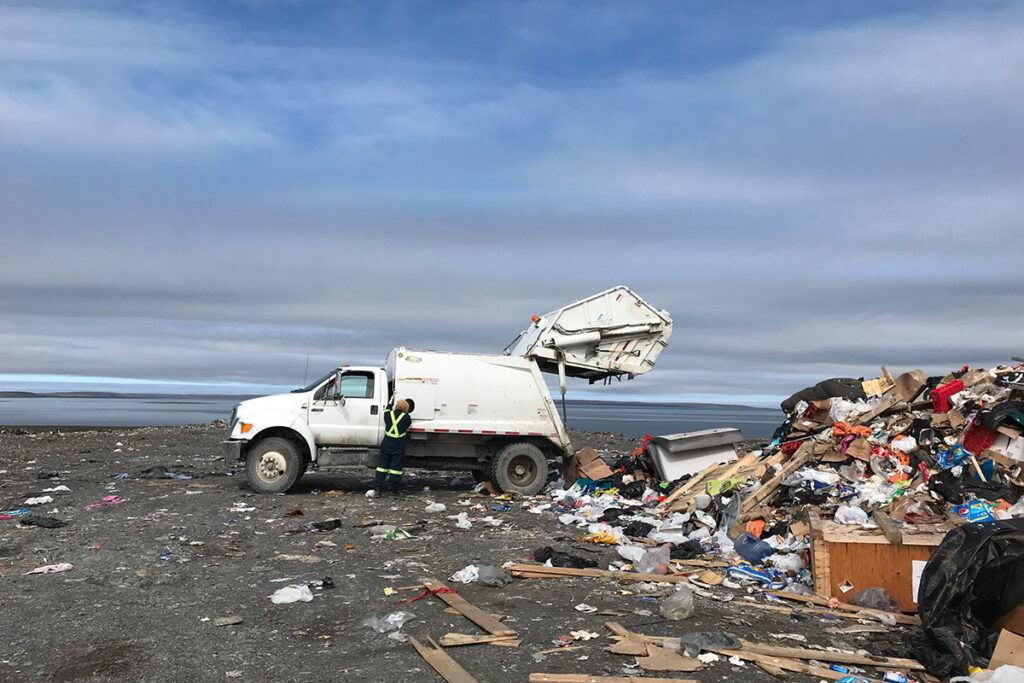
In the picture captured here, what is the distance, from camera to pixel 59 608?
6.00 meters

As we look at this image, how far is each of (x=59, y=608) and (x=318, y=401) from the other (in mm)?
6001

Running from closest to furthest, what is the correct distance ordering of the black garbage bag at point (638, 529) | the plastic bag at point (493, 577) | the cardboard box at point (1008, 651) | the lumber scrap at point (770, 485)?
the cardboard box at point (1008, 651) → the plastic bag at point (493, 577) → the lumber scrap at point (770, 485) → the black garbage bag at point (638, 529)

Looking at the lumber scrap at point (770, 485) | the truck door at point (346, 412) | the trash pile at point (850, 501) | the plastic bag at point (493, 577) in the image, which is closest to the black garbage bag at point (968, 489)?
the trash pile at point (850, 501)

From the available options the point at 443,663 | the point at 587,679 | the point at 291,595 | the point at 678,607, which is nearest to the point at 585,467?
the point at 678,607

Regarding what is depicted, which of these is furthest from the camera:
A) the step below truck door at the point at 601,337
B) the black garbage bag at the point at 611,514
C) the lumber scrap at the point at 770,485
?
the step below truck door at the point at 601,337

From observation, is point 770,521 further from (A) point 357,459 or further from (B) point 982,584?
(A) point 357,459

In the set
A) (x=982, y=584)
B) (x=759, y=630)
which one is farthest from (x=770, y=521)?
(x=982, y=584)

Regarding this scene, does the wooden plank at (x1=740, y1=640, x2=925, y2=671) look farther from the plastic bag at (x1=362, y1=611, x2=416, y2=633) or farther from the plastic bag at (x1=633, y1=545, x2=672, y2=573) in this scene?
the plastic bag at (x1=362, y1=611, x2=416, y2=633)

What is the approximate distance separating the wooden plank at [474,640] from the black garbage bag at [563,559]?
88.9 inches

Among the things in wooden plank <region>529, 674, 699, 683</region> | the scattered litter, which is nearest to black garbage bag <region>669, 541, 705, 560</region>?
wooden plank <region>529, 674, 699, 683</region>

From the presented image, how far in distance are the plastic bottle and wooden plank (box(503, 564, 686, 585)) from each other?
3.16ft

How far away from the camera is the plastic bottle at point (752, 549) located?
7781mm

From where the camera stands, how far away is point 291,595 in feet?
20.9

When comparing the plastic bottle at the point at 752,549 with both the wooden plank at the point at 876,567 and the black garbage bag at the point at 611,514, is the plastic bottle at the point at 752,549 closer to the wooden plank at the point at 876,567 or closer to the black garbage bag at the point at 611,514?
the wooden plank at the point at 876,567
